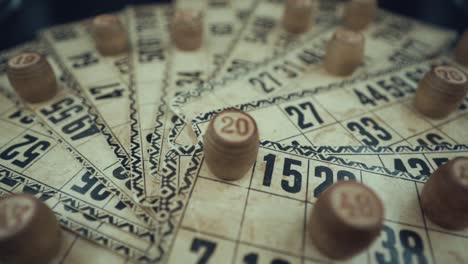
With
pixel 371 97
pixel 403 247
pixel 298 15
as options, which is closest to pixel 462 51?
pixel 371 97

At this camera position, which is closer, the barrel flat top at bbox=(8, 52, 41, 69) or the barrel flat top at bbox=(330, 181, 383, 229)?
the barrel flat top at bbox=(330, 181, 383, 229)

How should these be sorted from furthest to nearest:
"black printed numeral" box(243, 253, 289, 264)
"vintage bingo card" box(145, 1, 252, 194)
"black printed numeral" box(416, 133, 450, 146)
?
"black printed numeral" box(416, 133, 450, 146), "vintage bingo card" box(145, 1, 252, 194), "black printed numeral" box(243, 253, 289, 264)

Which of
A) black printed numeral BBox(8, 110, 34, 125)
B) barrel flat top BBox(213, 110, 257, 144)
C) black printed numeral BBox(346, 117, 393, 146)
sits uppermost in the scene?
barrel flat top BBox(213, 110, 257, 144)

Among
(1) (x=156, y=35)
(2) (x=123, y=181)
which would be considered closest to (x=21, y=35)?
(1) (x=156, y=35)

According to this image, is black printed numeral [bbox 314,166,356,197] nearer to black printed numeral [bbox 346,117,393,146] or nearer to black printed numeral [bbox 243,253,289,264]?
black printed numeral [bbox 346,117,393,146]

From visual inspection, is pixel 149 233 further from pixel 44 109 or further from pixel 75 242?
pixel 44 109

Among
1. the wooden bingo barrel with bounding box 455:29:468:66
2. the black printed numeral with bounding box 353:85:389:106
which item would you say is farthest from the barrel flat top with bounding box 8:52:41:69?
the wooden bingo barrel with bounding box 455:29:468:66

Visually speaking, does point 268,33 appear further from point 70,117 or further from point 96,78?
point 70,117
